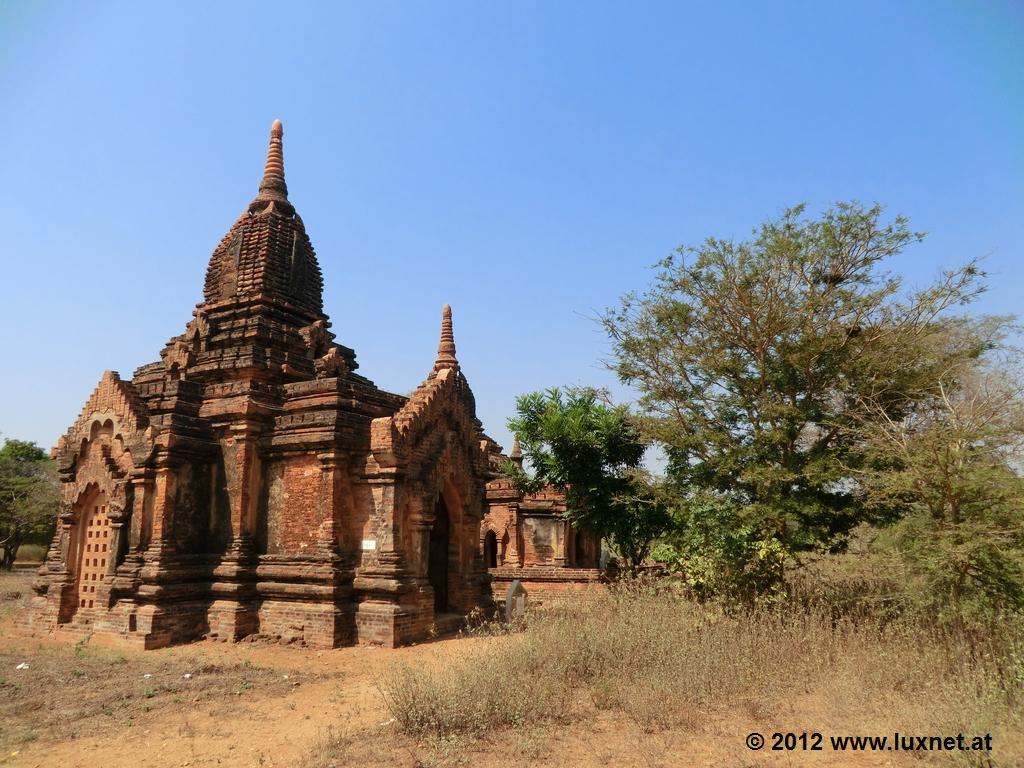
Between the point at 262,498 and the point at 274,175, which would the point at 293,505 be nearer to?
the point at 262,498

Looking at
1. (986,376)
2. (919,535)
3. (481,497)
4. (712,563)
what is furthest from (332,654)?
(986,376)

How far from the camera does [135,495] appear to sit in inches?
548

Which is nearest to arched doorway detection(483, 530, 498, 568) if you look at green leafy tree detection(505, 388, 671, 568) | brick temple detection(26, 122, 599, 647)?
green leafy tree detection(505, 388, 671, 568)

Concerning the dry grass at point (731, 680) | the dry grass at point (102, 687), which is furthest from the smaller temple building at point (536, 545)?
the dry grass at point (731, 680)

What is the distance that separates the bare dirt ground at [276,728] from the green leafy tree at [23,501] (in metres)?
23.2

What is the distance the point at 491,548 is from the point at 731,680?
19377mm

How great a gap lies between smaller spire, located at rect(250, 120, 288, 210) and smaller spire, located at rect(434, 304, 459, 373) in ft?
24.7

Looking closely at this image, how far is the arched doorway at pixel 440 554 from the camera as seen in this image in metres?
15.7

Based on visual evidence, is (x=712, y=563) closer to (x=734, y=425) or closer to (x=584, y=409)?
(x=734, y=425)

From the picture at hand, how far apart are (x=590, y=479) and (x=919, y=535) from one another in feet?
35.7

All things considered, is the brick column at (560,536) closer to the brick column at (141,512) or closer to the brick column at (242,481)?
the brick column at (242,481)

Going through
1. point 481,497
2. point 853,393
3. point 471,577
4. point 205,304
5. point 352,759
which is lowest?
point 352,759

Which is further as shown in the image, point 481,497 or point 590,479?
point 590,479

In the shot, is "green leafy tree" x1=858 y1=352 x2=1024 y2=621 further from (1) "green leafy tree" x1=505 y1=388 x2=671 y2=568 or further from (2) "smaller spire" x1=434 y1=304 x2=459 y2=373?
(2) "smaller spire" x1=434 y1=304 x2=459 y2=373
